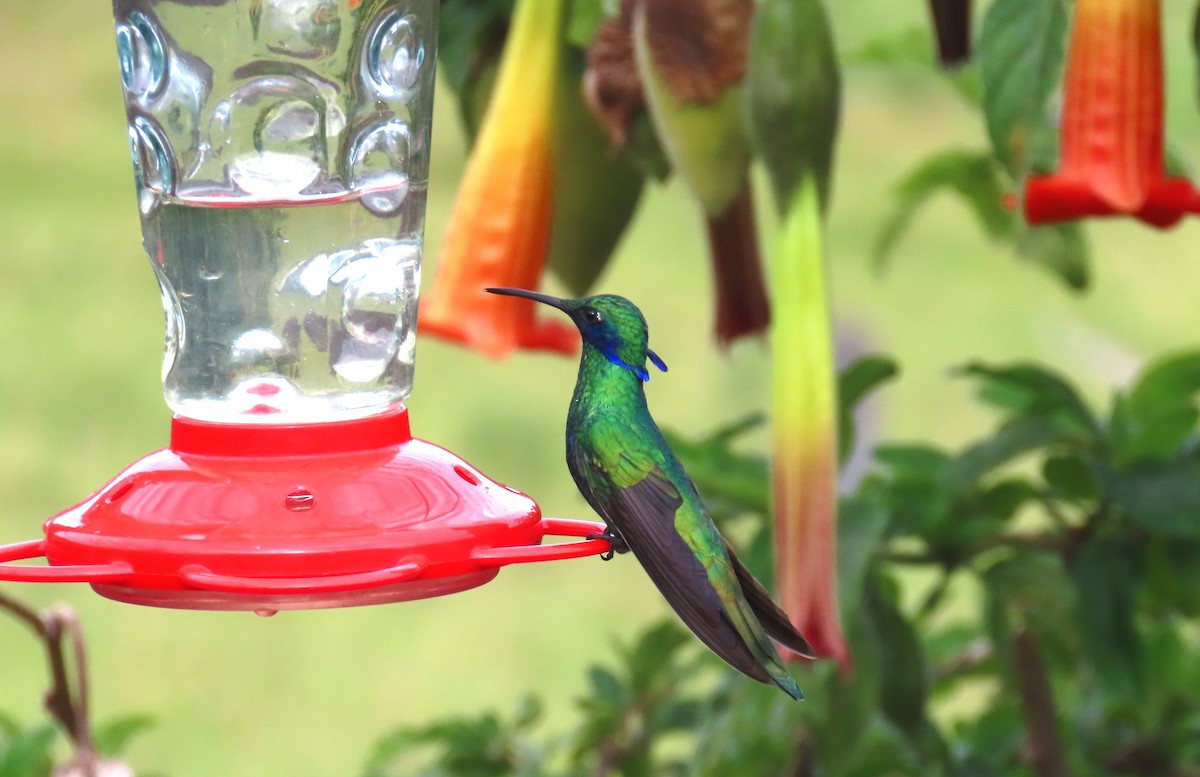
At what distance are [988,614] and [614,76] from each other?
1.48 feet

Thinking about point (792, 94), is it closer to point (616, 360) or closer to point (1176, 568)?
point (616, 360)

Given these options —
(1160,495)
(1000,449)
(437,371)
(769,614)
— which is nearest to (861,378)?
(1000,449)

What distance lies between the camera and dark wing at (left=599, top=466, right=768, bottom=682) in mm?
619

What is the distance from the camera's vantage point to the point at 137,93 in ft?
2.97

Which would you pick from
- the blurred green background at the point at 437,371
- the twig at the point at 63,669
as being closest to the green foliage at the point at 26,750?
the twig at the point at 63,669

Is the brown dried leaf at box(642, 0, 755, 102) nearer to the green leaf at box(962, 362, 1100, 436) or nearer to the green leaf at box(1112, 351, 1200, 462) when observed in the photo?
the green leaf at box(962, 362, 1100, 436)

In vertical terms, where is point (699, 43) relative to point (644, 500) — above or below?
above

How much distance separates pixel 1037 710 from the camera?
1158mm

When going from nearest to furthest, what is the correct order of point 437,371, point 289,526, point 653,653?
point 289,526
point 653,653
point 437,371

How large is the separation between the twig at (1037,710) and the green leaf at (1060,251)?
253 millimetres

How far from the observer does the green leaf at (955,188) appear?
4.07ft

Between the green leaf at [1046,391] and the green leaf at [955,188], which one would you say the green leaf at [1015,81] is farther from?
the green leaf at [955,188]

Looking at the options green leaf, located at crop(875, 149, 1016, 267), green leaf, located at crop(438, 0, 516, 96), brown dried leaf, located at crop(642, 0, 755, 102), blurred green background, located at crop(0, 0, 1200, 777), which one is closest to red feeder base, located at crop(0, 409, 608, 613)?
brown dried leaf, located at crop(642, 0, 755, 102)

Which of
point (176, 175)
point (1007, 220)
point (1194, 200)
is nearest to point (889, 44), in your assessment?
point (1007, 220)
